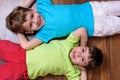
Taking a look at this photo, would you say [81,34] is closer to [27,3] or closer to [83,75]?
[83,75]

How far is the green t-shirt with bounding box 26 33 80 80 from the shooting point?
4.16 feet

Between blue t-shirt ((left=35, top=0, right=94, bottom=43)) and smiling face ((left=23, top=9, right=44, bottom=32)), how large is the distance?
33 millimetres

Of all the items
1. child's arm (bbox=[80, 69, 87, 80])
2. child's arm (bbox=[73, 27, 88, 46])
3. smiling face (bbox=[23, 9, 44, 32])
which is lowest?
child's arm (bbox=[80, 69, 87, 80])

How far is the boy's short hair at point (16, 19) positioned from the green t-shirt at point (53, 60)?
15 cm

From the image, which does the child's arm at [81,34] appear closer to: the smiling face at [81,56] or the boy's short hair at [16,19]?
the smiling face at [81,56]

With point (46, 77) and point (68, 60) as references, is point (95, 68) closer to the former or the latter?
point (68, 60)

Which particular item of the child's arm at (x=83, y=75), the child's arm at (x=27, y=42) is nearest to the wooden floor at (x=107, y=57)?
the child's arm at (x=83, y=75)

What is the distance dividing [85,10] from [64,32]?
0.17 metres

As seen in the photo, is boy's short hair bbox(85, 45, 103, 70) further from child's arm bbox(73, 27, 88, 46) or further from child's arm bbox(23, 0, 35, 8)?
child's arm bbox(23, 0, 35, 8)

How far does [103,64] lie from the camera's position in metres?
1.39

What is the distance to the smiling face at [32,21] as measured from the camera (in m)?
1.24

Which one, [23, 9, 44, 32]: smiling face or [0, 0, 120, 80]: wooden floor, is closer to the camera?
[23, 9, 44, 32]: smiling face

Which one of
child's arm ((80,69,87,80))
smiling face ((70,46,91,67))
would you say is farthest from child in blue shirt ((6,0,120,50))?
child's arm ((80,69,87,80))

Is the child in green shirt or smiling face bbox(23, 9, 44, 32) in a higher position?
smiling face bbox(23, 9, 44, 32)
